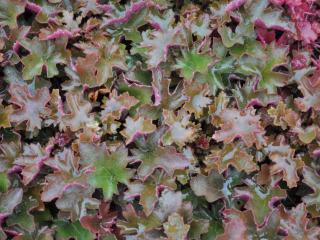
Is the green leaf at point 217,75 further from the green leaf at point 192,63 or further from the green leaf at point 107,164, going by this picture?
the green leaf at point 107,164

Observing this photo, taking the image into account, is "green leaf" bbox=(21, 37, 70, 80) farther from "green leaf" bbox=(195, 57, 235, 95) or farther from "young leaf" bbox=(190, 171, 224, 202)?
"young leaf" bbox=(190, 171, 224, 202)

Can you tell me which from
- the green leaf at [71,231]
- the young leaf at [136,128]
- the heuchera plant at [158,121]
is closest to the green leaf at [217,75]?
the heuchera plant at [158,121]

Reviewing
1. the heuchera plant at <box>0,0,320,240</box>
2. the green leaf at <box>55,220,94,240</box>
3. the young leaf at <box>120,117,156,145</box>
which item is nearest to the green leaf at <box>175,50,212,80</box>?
the heuchera plant at <box>0,0,320,240</box>

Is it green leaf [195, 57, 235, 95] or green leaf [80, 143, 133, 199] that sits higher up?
green leaf [195, 57, 235, 95]

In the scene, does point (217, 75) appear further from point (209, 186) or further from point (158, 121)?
point (209, 186)

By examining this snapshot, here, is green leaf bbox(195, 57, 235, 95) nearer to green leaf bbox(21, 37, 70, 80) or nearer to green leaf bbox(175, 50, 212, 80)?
green leaf bbox(175, 50, 212, 80)

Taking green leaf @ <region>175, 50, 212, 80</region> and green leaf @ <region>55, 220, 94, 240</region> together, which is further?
green leaf @ <region>175, 50, 212, 80</region>

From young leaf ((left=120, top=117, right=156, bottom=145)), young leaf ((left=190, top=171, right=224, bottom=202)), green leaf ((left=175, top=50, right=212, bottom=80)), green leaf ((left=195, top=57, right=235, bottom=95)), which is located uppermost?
green leaf ((left=175, top=50, right=212, bottom=80))

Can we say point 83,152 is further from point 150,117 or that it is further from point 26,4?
point 26,4

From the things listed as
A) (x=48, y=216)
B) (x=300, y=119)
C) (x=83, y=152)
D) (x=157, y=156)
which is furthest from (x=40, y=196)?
(x=300, y=119)
